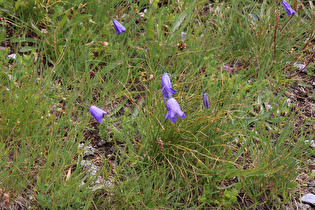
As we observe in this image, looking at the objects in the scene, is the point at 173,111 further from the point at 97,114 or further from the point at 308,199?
the point at 308,199

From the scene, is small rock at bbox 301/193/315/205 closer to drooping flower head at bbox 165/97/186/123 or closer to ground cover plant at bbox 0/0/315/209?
ground cover plant at bbox 0/0/315/209

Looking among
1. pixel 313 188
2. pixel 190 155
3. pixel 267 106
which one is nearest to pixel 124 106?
pixel 190 155

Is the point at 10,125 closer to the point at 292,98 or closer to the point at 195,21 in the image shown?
the point at 195,21

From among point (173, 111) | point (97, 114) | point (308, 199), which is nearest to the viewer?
point (173, 111)

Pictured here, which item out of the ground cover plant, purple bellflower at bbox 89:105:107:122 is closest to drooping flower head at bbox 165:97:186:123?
the ground cover plant

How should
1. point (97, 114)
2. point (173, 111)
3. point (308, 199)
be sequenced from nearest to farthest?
point (173, 111)
point (97, 114)
point (308, 199)

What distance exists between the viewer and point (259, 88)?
10.6 feet

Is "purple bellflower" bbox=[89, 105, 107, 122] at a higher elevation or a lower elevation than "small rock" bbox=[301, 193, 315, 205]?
higher

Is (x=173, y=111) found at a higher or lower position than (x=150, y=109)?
higher

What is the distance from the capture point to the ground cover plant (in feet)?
7.51

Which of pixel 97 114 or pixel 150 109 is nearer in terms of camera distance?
pixel 97 114

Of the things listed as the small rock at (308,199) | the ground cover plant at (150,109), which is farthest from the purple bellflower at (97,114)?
the small rock at (308,199)

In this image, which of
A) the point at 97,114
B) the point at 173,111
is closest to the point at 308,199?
the point at 173,111

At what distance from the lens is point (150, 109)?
2.62 metres
